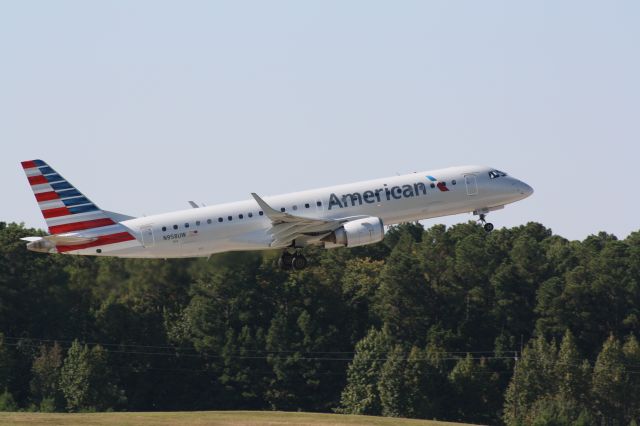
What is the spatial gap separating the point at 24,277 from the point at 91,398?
1069 cm

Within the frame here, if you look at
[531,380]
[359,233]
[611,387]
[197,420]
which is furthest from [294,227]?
[611,387]

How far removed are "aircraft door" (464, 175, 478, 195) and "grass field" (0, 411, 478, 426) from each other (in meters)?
12.9

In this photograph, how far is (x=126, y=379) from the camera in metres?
114

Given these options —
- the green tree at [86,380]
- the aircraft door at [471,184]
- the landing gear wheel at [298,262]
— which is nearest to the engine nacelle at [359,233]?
the landing gear wheel at [298,262]

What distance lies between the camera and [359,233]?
71.3 meters

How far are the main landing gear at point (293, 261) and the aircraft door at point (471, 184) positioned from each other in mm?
9730

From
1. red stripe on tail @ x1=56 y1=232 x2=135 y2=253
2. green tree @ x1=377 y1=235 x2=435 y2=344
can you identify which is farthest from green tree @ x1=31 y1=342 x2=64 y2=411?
red stripe on tail @ x1=56 y1=232 x2=135 y2=253

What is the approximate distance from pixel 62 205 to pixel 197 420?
1321 centimetres

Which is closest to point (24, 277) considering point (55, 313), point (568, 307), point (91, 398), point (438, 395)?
point (55, 313)

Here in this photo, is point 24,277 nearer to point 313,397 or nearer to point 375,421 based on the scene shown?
point 313,397

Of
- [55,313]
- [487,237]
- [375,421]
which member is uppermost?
[487,237]

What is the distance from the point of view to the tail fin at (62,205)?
7169cm

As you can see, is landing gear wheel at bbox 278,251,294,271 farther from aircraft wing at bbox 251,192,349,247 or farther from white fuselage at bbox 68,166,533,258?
white fuselage at bbox 68,166,533,258

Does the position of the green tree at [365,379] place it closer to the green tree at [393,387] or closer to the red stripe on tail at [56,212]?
the green tree at [393,387]
